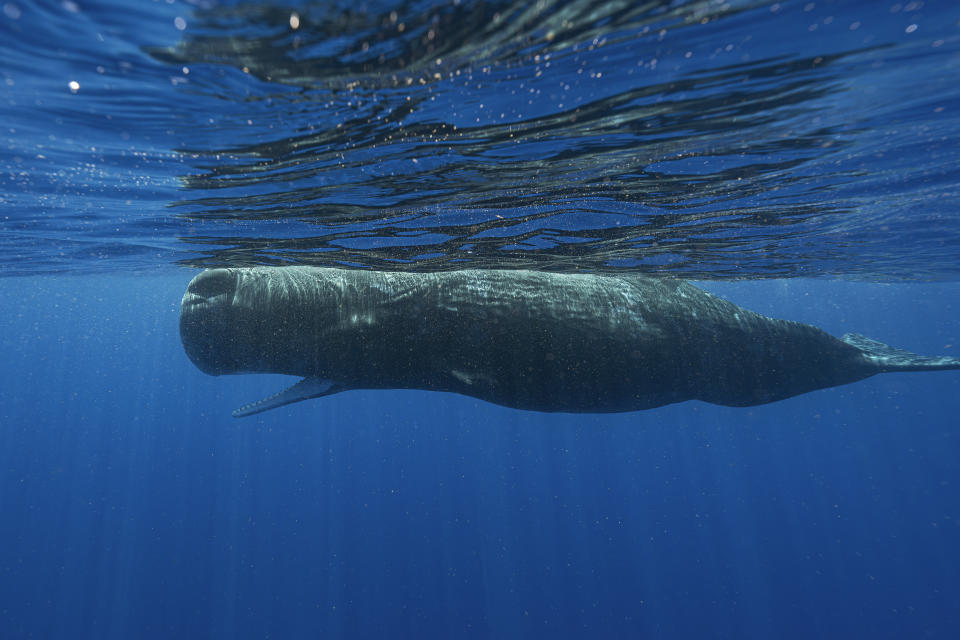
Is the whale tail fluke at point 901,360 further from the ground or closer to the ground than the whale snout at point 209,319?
closer to the ground

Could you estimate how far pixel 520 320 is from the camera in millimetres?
6645

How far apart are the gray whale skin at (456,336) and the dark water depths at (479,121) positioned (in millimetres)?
1797

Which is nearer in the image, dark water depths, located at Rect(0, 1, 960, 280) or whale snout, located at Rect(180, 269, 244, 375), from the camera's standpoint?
dark water depths, located at Rect(0, 1, 960, 280)

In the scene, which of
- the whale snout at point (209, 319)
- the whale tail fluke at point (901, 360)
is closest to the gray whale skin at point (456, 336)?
the whale snout at point (209, 319)

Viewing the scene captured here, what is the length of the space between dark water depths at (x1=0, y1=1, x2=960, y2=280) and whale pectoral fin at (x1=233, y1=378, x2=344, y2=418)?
10.1 feet

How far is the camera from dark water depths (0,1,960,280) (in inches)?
166

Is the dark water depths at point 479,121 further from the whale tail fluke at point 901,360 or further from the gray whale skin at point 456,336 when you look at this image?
the whale tail fluke at point 901,360

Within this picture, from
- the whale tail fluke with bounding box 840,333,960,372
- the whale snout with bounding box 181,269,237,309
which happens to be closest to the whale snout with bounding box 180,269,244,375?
the whale snout with bounding box 181,269,237,309

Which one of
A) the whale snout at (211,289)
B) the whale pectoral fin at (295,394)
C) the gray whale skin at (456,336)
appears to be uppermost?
the whale snout at (211,289)

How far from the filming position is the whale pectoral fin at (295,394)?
19.9ft

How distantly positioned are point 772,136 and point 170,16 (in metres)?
6.71

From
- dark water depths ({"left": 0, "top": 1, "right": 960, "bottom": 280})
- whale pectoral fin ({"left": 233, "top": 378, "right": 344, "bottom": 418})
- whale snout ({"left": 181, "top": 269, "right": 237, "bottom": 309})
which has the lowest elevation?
whale pectoral fin ({"left": 233, "top": 378, "right": 344, "bottom": 418})

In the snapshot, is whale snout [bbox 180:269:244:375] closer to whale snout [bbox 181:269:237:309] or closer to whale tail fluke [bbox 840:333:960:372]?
whale snout [bbox 181:269:237:309]

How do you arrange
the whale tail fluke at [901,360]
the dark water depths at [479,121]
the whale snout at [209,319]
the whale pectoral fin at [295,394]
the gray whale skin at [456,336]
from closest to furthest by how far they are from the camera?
the dark water depths at [479,121], the whale pectoral fin at [295,394], the whale snout at [209,319], the gray whale skin at [456,336], the whale tail fluke at [901,360]
